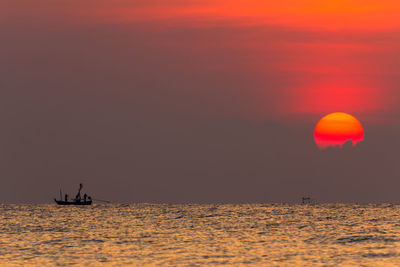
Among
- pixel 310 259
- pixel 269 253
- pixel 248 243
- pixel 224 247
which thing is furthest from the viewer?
pixel 248 243

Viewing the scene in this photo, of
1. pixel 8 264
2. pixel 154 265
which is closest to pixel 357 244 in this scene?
pixel 154 265

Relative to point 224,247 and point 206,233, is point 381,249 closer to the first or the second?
point 224,247

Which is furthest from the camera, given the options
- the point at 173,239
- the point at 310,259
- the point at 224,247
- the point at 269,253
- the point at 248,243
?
the point at 173,239

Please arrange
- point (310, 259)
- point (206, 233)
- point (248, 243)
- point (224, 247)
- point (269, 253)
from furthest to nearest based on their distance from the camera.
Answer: point (206, 233)
point (248, 243)
point (224, 247)
point (269, 253)
point (310, 259)

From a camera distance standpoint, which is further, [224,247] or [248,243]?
[248,243]

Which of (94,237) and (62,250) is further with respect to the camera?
(94,237)

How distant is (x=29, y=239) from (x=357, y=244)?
36579 millimetres

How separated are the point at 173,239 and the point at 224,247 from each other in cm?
1150

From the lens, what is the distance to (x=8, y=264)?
5350 cm

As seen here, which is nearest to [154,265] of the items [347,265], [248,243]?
[347,265]

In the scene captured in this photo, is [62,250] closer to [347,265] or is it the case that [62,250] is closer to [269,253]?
[269,253]

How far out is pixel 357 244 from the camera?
72.6 metres

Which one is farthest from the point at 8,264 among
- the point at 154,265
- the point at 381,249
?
the point at 381,249

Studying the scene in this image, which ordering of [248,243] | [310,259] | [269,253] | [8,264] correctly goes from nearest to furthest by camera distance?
1. [8,264]
2. [310,259]
3. [269,253]
4. [248,243]
